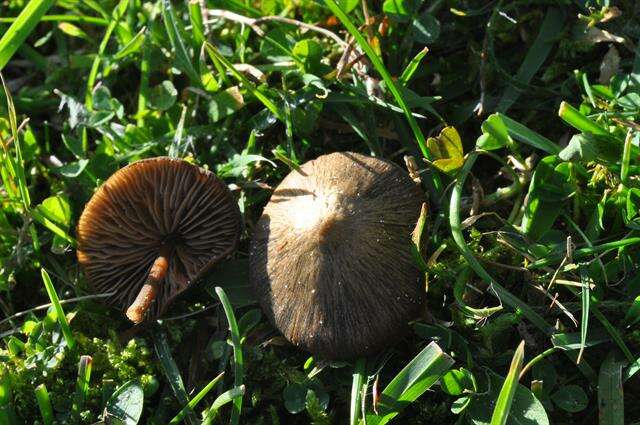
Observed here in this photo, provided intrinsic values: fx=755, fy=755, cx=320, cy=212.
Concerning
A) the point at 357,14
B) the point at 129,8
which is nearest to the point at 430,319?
the point at 357,14

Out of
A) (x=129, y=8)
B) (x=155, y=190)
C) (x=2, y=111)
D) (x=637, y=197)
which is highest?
(x=129, y=8)

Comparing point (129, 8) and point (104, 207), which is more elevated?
point (129, 8)

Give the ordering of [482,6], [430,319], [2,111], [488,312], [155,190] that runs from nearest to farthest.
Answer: [488,312], [430,319], [155,190], [482,6], [2,111]

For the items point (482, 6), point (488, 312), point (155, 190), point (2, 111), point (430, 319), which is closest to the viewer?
point (488, 312)

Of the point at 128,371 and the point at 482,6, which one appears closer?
the point at 128,371

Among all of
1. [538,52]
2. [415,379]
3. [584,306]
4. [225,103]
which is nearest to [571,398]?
[584,306]

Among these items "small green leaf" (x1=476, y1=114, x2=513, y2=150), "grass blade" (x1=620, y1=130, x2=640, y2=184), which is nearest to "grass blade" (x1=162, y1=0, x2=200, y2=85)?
"small green leaf" (x1=476, y1=114, x2=513, y2=150)

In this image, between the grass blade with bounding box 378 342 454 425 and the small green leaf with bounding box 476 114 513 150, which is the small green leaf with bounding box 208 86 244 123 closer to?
the small green leaf with bounding box 476 114 513 150

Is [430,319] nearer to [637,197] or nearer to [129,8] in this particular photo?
[637,197]

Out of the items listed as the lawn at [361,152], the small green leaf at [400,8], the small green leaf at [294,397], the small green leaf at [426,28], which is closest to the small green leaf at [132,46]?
the lawn at [361,152]
